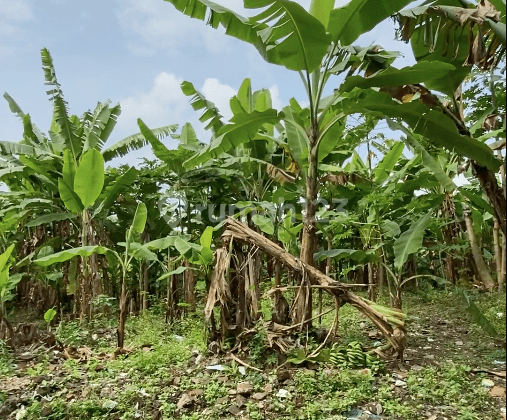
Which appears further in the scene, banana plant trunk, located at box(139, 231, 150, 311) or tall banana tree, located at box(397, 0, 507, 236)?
banana plant trunk, located at box(139, 231, 150, 311)

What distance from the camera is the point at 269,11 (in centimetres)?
271

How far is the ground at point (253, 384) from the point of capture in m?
2.31

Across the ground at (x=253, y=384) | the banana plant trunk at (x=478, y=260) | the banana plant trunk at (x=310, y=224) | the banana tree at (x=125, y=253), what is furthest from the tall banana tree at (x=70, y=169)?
the banana plant trunk at (x=478, y=260)

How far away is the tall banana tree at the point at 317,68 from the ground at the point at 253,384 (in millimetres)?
717

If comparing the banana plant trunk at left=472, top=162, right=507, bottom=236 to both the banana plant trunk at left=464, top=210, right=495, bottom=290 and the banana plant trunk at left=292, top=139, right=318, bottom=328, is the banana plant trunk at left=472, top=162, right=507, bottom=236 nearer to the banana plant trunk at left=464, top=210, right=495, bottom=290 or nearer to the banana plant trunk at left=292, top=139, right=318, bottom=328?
the banana plant trunk at left=292, top=139, right=318, bottom=328

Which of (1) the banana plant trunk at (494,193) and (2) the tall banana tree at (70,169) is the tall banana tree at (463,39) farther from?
(2) the tall banana tree at (70,169)

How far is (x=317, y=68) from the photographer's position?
10.6 ft

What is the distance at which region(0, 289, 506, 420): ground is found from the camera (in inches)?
90.8

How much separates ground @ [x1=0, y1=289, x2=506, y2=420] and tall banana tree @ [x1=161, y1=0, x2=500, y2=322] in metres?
0.72

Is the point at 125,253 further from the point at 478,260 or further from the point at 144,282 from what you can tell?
the point at 478,260

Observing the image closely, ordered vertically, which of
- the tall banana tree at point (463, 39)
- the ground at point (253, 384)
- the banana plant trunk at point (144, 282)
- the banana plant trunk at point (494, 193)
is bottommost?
the ground at point (253, 384)

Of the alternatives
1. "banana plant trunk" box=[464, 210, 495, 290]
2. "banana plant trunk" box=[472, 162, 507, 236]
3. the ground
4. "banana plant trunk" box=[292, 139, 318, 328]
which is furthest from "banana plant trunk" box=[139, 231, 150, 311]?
"banana plant trunk" box=[472, 162, 507, 236]

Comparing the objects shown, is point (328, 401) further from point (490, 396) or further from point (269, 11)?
point (269, 11)

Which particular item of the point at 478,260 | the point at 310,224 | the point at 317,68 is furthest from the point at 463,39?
the point at 478,260
